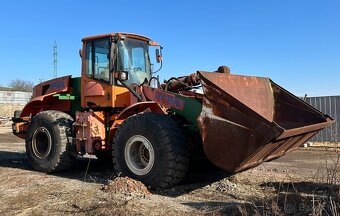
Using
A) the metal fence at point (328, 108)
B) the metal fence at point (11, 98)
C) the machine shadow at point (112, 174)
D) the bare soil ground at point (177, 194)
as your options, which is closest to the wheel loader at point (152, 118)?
the machine shadow at point (112, 174)

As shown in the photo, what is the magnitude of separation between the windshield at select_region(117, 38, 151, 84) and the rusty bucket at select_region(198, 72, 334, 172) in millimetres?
2309

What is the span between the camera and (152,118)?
7055mm

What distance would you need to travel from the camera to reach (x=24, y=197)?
6.90 meters

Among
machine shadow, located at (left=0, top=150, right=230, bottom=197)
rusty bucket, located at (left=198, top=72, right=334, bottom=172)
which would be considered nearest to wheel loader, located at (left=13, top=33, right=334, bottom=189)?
rusty bucket, located at (left=198, top=72, right=334, bottom=172)

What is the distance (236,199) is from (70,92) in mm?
4962

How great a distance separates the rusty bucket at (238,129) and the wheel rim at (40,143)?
428cm

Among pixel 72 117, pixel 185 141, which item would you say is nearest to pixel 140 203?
pixel 185 141

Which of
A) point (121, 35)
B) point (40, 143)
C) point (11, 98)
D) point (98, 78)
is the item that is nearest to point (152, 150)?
point (98, 78)

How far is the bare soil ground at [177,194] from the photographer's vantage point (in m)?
5.48

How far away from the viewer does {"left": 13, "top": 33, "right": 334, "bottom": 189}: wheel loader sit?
6.27 metres

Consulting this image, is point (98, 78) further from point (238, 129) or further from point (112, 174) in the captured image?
point (238, 129)

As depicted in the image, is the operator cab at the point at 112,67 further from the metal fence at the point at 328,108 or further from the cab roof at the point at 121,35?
the metal fence at the point at 328,108

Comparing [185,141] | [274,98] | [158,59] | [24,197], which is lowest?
[24,197]

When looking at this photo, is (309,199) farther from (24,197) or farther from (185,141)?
(24,197)
